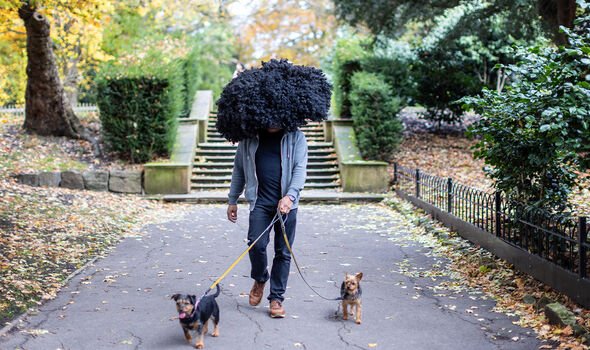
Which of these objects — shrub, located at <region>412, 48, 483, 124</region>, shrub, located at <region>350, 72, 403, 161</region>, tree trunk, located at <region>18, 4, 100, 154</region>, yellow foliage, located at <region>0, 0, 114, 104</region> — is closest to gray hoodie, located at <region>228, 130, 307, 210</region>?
yellow foliage, located at <region>0, 0, 114, 104</region>

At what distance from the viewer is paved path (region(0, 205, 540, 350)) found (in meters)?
5.41

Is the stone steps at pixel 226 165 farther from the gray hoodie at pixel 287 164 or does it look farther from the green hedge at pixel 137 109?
the gray hoodie at pixel 287 164

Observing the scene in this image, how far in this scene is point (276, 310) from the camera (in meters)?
5.98

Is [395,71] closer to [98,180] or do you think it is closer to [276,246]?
[98,180]

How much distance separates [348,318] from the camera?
6.07 metres

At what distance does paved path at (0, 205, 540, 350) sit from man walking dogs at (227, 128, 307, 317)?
0.41 m

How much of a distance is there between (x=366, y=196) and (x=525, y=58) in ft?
26.0

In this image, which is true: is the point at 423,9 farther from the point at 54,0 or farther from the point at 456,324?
the point at 456,324

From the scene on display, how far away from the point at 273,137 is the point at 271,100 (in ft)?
1.35

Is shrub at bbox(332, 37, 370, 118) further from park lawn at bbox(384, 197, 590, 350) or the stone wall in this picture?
park lawn at bbox(384, 197, 590, 350)

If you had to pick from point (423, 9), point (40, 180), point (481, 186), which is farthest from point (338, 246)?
point (423, 9)

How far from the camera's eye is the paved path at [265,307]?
17.7 ft

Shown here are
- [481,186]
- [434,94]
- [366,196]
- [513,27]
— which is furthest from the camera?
[434,94]

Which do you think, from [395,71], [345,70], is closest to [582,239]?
[395,71]
